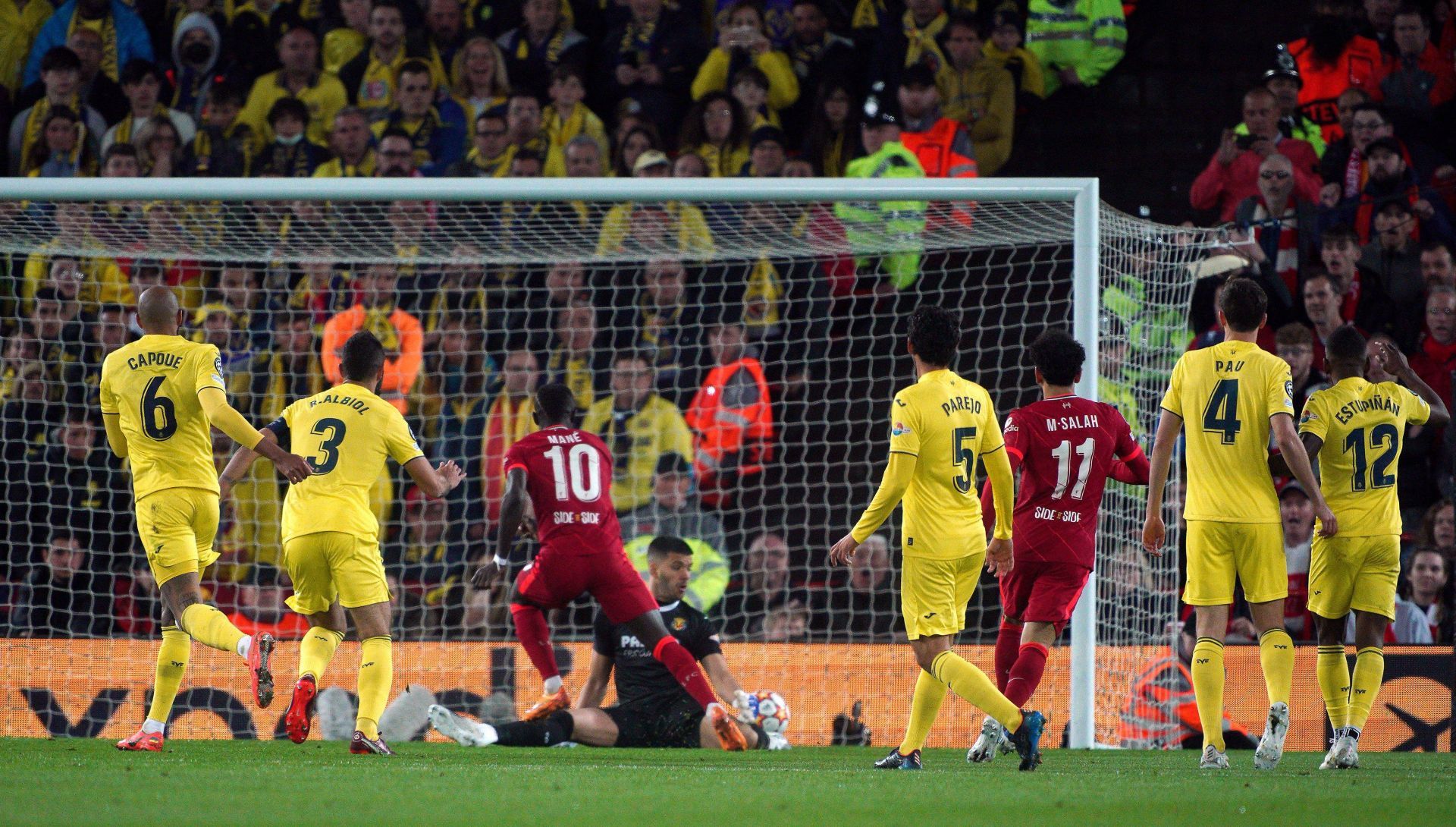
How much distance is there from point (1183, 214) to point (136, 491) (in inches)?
284

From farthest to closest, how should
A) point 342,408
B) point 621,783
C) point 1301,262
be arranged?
point 1301,262 < point 342,408 < point 621,783

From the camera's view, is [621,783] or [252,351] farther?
[252,351]

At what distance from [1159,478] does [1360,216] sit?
470 centimetres

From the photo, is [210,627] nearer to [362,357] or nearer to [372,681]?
[372,681]

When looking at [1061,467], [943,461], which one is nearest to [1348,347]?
[1061,467]

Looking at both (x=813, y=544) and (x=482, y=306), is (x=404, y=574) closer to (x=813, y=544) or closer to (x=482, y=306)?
(x=482, y=306)

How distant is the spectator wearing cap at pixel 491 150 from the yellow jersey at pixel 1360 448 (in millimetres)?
6633

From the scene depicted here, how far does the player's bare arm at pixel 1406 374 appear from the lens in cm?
656

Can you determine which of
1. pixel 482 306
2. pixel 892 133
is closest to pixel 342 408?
pixel 482 306

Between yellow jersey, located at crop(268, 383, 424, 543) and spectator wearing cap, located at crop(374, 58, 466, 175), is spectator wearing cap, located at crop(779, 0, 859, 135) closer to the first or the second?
spectator wearing cap, located at crop(374, 58, 466, 175)

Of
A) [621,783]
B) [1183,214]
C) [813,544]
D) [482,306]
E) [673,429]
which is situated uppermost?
[1183,214]

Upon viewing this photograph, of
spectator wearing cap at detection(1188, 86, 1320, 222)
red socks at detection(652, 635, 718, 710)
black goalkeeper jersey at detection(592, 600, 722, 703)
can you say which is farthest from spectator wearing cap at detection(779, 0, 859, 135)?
red socks at detection(652, 635, 718, 710)

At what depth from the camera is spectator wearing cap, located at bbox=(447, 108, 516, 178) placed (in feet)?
38.0

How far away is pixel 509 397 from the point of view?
10.7 metres
